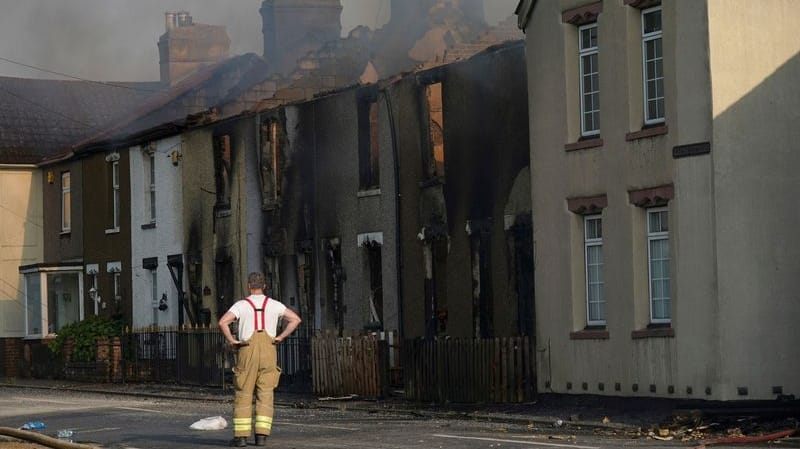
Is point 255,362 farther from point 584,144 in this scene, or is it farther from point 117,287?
point 117,287

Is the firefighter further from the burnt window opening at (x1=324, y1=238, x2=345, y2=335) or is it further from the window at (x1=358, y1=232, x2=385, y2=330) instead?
the burnt window opening at (x1=324, y1=238, x2=345, y2=335)

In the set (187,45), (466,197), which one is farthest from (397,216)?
(187,45)

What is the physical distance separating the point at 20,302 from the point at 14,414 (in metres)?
25.0

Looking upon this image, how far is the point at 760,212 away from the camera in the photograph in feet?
70.7

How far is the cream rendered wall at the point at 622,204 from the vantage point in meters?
21.8

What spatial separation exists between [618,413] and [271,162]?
50.0ft

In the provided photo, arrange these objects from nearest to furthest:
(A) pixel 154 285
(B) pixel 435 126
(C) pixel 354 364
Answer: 1. (C) pixel 354 364
2. (B) pixel 435 126
3. (A) pixel 154 285

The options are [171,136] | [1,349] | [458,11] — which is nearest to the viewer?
[458,11]

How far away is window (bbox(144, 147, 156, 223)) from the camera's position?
42.6 metres

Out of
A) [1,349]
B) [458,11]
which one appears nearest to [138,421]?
[458,11]

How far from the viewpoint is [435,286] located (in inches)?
1174

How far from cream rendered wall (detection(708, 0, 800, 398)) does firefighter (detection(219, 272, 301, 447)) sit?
6832mm

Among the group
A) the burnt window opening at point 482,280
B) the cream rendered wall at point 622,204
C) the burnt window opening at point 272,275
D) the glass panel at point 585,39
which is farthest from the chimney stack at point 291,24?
the glass panel at point 585,39

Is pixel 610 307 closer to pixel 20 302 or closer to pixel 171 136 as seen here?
pixel 171 136
